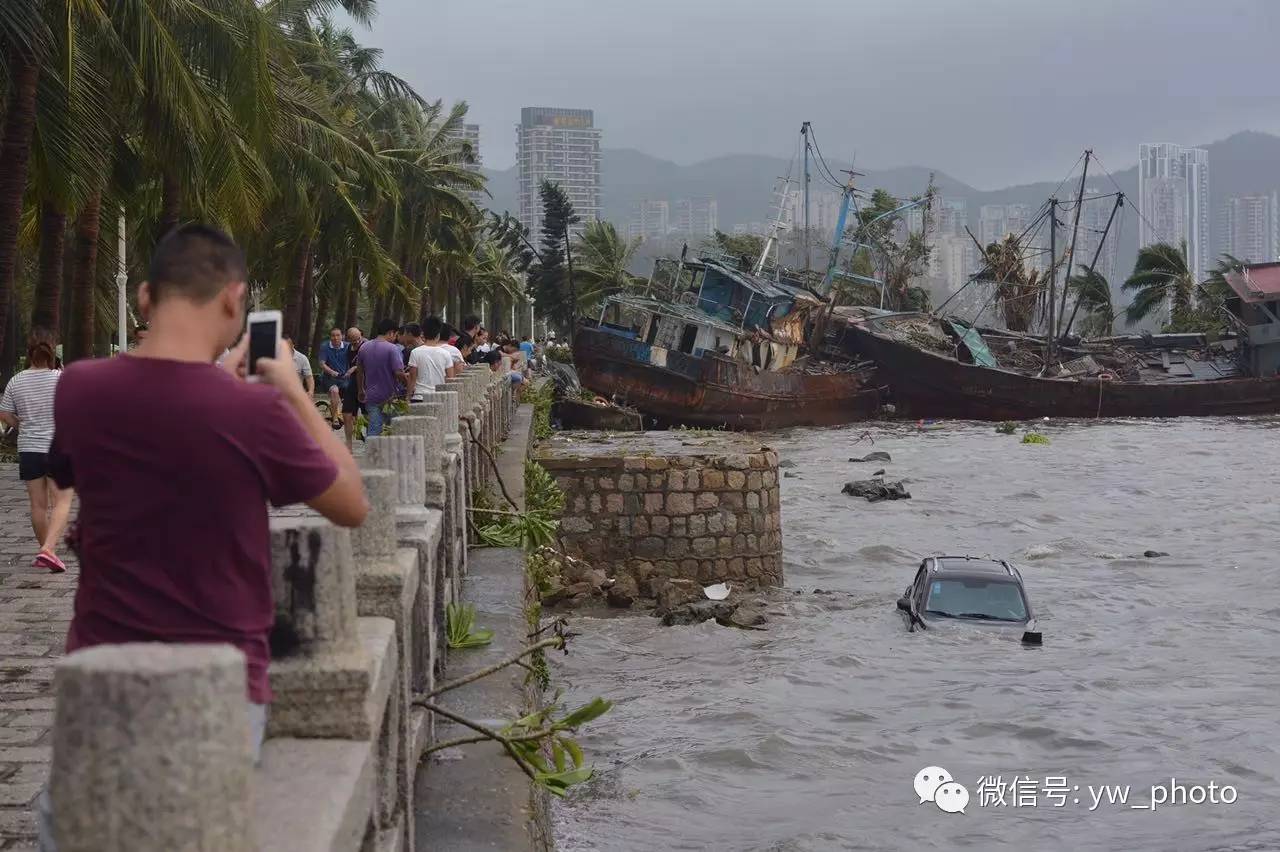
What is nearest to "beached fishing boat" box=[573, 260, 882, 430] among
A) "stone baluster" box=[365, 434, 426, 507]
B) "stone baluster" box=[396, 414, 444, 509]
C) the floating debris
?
the floating debris

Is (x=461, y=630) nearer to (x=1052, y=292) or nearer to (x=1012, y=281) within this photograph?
(x=1052, y=292)

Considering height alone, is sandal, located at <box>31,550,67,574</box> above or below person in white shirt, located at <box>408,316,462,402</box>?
below

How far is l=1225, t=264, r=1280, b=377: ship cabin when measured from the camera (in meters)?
52.6

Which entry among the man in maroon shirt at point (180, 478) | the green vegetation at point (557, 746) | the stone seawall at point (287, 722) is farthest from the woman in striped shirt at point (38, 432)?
the man in maroon shirt at point (180, 478)

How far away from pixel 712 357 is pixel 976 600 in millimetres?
30702

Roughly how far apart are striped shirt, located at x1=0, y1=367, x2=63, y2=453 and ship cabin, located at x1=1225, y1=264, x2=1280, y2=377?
49.6m

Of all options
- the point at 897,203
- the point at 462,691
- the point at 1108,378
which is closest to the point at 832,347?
the point at 1108,378

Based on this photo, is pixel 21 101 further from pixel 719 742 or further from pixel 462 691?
pixel 462 691

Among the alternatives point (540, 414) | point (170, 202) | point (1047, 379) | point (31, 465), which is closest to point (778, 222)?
point (1047, 379)

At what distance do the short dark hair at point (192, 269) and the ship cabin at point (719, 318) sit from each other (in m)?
43.1

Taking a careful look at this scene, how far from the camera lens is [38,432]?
9.66 metres

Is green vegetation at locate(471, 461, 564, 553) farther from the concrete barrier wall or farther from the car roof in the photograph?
the car roof

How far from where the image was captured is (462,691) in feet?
20.1

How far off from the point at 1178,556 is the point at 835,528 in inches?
211
